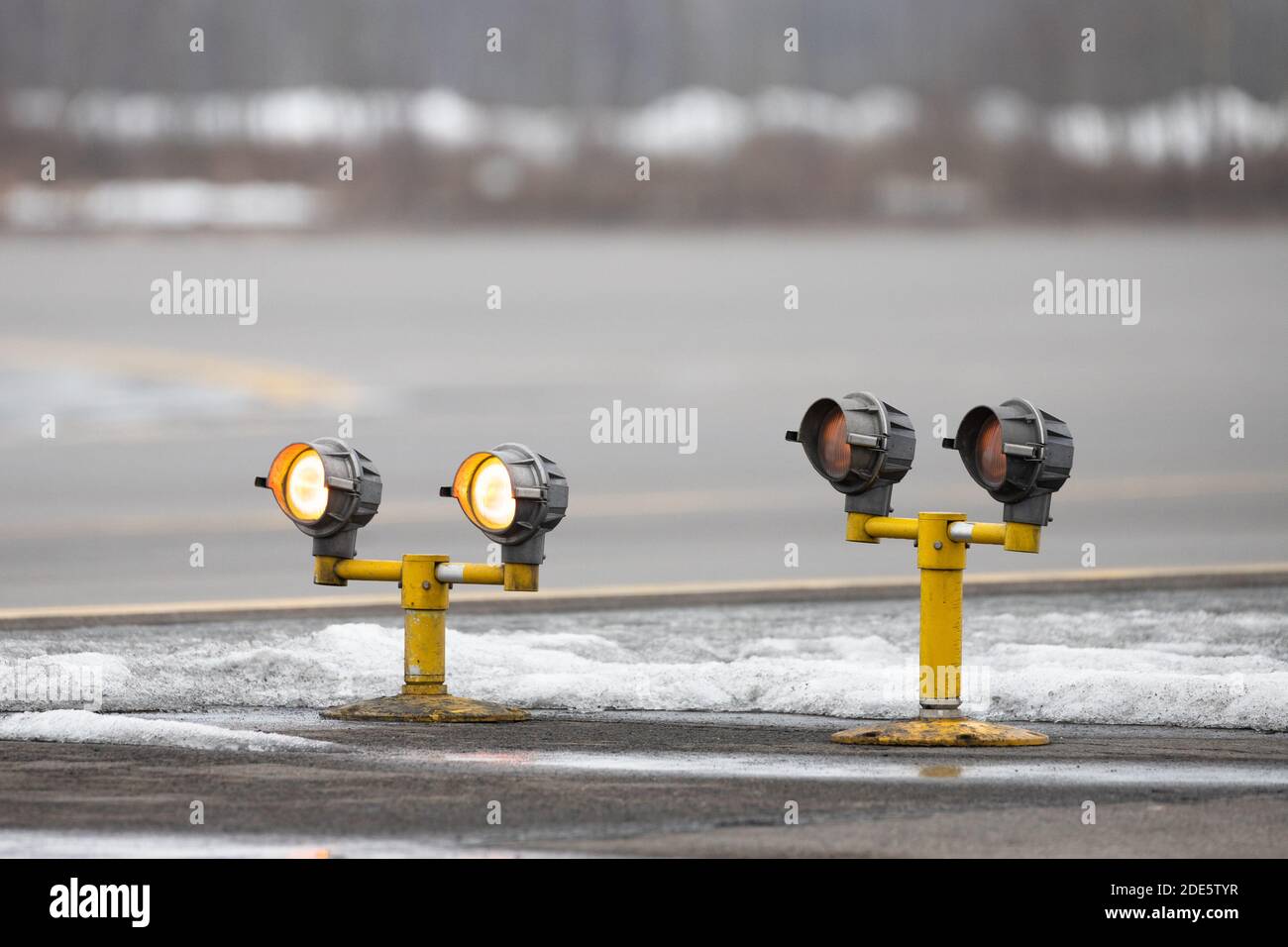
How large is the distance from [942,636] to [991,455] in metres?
0.71

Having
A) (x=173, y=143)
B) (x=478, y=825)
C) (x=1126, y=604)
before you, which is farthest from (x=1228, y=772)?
(x=173, y=143)

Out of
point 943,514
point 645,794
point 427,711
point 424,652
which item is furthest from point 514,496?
point 645,794

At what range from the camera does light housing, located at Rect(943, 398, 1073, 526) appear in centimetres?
888

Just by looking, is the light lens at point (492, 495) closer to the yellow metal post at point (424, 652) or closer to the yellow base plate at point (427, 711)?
the yellow metal post at point (424, 652)

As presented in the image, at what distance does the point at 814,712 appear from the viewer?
10.1 metres

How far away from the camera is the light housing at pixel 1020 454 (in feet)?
29.1

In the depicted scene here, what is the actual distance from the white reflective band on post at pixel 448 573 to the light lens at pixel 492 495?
0.22 meters

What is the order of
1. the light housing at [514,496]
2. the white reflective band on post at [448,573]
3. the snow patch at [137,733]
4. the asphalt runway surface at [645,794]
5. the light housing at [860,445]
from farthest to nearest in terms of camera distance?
the white reflective band on post at [448,573], the light housing at [514,496], the light housing at [860,445], the snow patch at [137,733], the asphalt runway surface at [645,794]

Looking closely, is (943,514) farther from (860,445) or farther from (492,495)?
(492,495)

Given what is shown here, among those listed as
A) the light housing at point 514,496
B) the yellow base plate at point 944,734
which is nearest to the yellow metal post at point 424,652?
the light housing at point 514,496

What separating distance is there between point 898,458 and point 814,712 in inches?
52.4

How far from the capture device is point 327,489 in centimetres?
993
